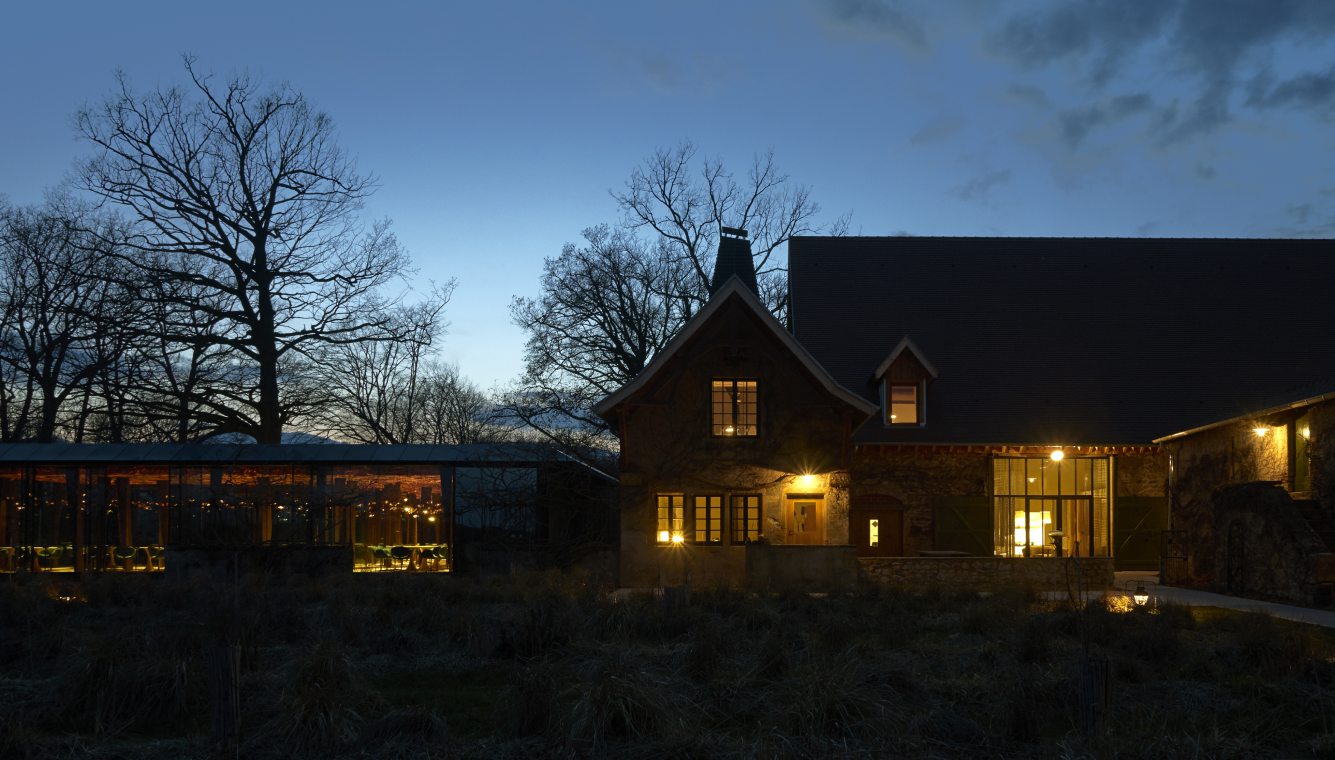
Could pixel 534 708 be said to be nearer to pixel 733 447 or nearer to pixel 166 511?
pixel 733 447

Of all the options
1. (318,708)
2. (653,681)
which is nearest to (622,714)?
(653,681)

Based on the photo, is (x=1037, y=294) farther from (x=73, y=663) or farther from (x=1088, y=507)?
(x=73, y=663)

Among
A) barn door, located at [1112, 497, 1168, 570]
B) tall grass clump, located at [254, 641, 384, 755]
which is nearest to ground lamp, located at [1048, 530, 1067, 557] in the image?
barn door, located at [1112, 497, 1168, 570]

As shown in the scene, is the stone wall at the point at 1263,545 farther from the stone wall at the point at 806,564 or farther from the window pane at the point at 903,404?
the stone wall at the point at 806,564

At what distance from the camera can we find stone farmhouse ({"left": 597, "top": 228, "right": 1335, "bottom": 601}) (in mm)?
20798

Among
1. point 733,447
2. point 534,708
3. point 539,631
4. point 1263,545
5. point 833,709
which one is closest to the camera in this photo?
point 833,709

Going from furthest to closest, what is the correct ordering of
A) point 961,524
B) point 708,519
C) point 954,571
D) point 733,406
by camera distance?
point 961,524
point 708,519
point 733,406
point 954,571

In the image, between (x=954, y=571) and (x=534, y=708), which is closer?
(x=534, y=708)

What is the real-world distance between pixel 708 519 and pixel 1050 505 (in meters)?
9.14

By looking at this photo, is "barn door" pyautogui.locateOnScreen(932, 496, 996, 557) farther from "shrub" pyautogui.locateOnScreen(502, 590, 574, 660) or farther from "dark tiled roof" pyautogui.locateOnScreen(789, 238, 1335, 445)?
"shrub" pyautogui.locateOnScreen(502, 590, 574, 660)

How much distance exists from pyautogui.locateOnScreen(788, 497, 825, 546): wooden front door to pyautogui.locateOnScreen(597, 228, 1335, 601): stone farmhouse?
0.05m

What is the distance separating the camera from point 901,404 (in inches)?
1011

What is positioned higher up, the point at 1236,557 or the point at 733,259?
the point at 733,259

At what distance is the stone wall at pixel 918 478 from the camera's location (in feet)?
82.9
